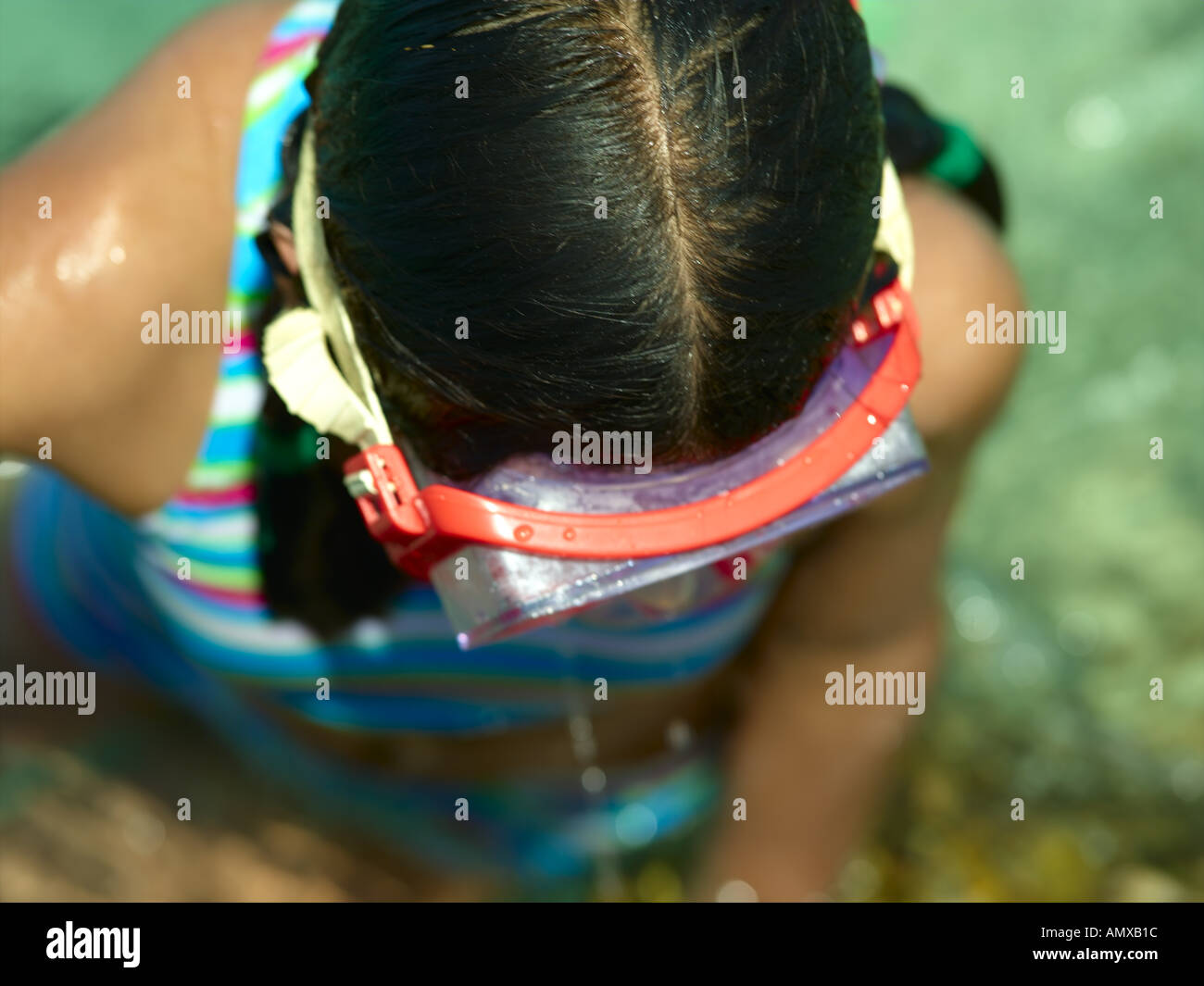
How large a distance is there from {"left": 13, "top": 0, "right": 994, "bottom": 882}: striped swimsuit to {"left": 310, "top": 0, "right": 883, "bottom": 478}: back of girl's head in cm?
39

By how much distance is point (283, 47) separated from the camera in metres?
1.35

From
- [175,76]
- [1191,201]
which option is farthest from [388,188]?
[1191,201]

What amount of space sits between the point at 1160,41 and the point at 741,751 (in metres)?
2.02

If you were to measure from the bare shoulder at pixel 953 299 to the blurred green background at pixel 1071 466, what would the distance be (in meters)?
1.21

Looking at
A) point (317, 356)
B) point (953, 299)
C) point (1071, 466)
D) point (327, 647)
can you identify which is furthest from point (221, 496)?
point (1071, 466)

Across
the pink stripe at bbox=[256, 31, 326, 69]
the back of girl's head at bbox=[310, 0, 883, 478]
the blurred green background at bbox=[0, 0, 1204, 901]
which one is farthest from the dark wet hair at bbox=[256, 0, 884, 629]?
the blurred green background at bbox=[0, 0, 1204, 901]

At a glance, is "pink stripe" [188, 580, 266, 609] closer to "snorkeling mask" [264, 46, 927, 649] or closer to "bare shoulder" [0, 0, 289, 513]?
"bare shoulder" [0, 0, 289, 513]

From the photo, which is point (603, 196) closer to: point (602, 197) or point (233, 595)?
point (602, 197)

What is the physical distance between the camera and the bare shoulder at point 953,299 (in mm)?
1471

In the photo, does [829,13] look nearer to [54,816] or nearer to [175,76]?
[175,76]

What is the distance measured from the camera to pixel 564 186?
871 millimetres

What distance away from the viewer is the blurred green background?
257 cm

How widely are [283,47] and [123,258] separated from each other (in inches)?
11.0
